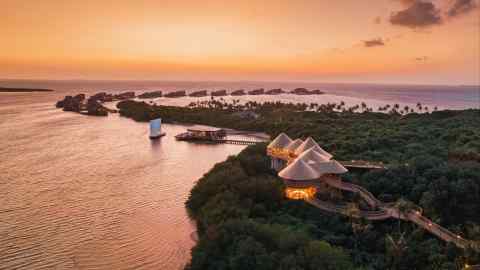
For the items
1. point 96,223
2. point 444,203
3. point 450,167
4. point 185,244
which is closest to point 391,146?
point 450,167

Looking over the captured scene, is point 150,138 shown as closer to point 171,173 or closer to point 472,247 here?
Result: point 171,173

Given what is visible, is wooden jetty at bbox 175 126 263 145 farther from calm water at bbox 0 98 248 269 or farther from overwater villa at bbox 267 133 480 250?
overwater villa at bbox 267 133 480 250

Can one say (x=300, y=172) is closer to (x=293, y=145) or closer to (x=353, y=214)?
(x=353, y=214)

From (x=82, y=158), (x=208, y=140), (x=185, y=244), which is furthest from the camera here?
(x=208, y=140)

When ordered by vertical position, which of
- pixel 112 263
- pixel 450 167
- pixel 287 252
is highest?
pixel 450 167

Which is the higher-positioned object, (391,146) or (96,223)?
(391,146)

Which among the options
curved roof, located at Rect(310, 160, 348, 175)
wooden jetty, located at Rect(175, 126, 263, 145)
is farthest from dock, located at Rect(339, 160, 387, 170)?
wooden jetty, located at Rect(175, 126, 263, 145)

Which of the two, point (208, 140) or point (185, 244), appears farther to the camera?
point (208, 140)

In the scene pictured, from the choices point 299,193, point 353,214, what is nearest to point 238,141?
point 299,193
